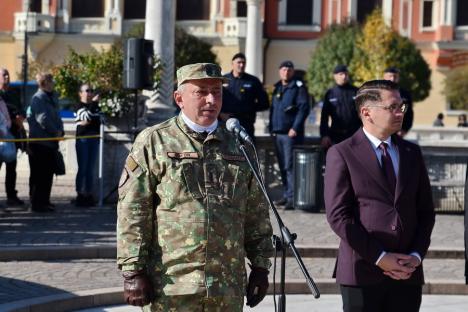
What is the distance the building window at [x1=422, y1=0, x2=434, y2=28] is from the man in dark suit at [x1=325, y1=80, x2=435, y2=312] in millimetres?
59771

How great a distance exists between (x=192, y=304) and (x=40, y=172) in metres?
10.2

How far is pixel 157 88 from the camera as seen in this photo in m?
17.7

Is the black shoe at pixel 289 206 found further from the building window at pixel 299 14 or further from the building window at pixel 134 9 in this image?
the building window at pixel 299 14

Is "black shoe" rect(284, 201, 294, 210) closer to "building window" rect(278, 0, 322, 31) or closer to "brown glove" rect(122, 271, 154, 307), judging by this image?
"brown glove" rect(122, 271, 154, 307)

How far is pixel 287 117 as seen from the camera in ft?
54.6

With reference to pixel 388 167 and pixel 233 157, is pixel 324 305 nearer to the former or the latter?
pixel 388 167

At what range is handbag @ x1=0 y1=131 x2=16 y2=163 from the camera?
1485 centimetres

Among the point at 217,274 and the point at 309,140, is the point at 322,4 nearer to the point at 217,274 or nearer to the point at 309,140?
the point at 309,140

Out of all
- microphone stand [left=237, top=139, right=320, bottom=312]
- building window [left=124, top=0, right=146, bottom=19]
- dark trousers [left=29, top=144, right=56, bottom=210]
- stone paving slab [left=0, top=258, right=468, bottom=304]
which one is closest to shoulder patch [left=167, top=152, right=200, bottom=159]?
Result: microphone stand [left=237, top=139, right=320, bottom=312]

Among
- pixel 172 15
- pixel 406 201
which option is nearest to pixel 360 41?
pixel 172 15

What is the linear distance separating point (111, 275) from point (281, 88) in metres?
5.92

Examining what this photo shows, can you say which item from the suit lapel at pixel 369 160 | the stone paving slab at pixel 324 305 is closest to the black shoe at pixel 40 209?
the stone paving slab at pixel 324 305

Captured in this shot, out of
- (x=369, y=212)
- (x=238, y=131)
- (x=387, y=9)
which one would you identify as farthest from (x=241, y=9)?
(x=238, y=131)

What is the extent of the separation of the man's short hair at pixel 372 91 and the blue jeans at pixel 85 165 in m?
10.1
